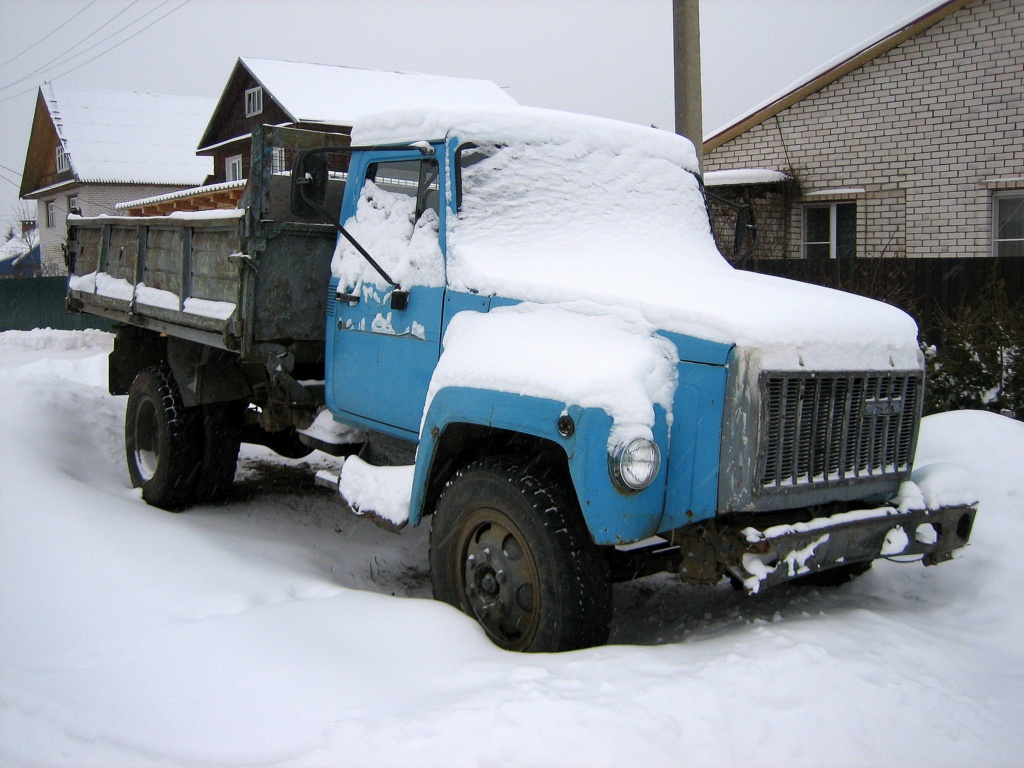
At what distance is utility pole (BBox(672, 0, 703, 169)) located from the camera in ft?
27.6

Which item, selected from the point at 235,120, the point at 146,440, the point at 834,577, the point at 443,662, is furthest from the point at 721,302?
the point at 235,120

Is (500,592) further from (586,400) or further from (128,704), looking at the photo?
(128,704)

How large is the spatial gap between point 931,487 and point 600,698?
199 centimetres

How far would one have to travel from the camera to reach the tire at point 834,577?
189 inches

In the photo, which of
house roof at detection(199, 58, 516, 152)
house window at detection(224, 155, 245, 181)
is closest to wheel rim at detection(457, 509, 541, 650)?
house roof at detection(199, 58, 516, 152)

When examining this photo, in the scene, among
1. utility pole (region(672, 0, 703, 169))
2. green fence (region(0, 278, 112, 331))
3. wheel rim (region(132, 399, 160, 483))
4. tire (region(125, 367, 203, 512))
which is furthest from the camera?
green fence (region(0, 278, 112, 331))

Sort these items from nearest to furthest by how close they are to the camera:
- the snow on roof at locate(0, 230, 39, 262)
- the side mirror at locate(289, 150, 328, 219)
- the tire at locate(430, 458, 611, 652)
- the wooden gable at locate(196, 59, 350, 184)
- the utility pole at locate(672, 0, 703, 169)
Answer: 1. the tire at locate(430, 458, 611, 652)
2. the side mirror at locate(289, 150, 328, 219)
3. the utility pole at locate(672, 0, 703, 169)
4. the wooden gable at locate(196, 59, 350, 184)
5. the snow on roof at locate(0, 230, 39, 262)

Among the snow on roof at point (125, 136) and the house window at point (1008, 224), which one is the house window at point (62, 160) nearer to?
the snow on roof at point (125, 136)

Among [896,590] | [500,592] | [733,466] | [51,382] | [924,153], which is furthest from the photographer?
[924,153]

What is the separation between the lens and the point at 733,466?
3432 millimetres

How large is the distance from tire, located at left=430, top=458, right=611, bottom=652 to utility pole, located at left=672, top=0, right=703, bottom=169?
5407 millimetres

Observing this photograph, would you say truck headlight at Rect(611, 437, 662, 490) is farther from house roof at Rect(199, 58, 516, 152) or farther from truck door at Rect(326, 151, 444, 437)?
house roof at Rect(199, 58, 516, 152)

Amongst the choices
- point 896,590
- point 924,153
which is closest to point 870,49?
point 924,153

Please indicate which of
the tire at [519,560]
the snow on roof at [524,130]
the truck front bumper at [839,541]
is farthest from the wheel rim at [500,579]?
the snow on roof at [524,130]
